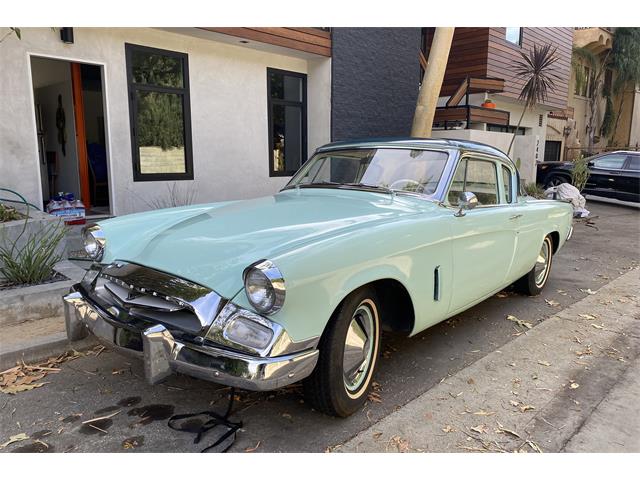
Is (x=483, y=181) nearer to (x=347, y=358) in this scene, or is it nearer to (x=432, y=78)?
(x=347, y=358)

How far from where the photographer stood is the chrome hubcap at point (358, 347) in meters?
2.77

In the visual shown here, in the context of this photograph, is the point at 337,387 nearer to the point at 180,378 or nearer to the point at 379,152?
the point at 180,378

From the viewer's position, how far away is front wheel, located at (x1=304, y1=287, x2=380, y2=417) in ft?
8.44

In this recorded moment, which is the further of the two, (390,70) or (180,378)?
(390,70)

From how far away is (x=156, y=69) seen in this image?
735cm

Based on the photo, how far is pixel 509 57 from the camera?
14266 millimetres

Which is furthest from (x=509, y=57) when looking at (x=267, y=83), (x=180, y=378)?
(x=180, y=378)

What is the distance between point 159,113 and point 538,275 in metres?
5.73

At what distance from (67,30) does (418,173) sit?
512 centimetres

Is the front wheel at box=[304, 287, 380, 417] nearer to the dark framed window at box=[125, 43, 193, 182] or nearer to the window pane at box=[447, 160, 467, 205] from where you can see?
the window pane at box=[447, 160, 467, 205]

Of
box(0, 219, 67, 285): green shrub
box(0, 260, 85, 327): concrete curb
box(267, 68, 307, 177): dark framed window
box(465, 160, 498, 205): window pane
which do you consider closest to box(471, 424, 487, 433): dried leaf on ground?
box(465, 160, 498, 205): window pane

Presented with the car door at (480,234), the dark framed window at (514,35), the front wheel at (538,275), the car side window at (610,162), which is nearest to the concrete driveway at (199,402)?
the car door at (480,234)

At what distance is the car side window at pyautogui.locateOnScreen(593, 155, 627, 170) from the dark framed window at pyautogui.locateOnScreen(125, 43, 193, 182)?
448 inches

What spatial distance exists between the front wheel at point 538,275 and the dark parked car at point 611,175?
922 cm
